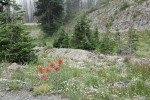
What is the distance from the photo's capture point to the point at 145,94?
991 cm

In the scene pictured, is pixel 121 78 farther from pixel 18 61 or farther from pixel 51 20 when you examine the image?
pixel 51 20

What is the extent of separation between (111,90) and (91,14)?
6766cm

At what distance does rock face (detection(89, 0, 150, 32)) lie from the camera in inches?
2301

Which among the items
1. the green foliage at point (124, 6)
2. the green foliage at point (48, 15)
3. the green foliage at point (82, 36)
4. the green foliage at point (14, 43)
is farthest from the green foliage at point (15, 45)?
the green foliage at point (124, 6)

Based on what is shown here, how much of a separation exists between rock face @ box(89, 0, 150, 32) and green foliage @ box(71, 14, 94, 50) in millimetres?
24519

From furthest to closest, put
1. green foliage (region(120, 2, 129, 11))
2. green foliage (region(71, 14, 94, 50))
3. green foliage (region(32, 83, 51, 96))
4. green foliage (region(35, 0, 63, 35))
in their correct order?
green foliage (region(120, 2, 129, 11)), green foliage (region(35, 0, 63, 35)), green foliage (region(71, 14, 94, 50)), green foliage (region(32, 83, 51, 96))

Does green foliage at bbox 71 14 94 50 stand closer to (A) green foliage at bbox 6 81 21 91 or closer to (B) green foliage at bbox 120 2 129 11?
(A) green foliage at bbox 6 81 21 91

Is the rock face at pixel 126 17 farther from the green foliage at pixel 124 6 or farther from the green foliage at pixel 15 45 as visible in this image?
the green foliage at pixel 15 45

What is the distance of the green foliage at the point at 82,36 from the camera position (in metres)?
34.1

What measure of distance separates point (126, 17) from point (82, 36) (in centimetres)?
2936

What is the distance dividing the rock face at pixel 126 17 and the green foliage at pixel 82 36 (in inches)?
965

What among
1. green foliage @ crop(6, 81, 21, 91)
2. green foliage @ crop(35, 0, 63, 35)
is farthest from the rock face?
green foliage @ crop(6, 81, 21, 91)

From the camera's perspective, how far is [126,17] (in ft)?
203

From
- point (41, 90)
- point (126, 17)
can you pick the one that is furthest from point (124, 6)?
point (41, 90)
